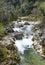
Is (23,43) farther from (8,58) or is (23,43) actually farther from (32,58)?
(8,58)

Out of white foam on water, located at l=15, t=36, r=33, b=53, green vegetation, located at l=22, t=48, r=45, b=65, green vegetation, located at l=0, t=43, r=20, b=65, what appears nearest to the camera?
green vegetation, located at l=0, t=43, r=20, b=65

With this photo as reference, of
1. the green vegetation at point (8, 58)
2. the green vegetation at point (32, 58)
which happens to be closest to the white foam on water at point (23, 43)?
the green vegetation at point (32, 58)

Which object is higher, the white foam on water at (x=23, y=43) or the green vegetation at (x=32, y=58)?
the white foam on water at (x=23, y=43)

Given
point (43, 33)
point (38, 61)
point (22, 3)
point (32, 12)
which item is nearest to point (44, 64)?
point (38, 61)

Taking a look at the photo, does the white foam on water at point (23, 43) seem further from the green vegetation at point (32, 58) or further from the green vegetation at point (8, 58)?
the green vegetation at point (8, 58)

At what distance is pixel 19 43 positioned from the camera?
129 feet

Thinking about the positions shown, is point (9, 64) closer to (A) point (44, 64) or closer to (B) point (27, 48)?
(A) point (44, 64)

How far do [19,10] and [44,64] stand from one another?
167 ft

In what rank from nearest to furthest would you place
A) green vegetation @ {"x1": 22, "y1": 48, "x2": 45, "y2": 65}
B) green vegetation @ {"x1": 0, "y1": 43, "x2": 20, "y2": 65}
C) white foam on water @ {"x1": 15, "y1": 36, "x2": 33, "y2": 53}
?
green vegetation @ {"x1": 0, "y1": 43, "x2": 20, "y2": 65}, green vegetation @ {"x1": 22, "y1": 48, "x2": 45, "y2": 65}, white foam on water @ {"x1": 15, "y1": 36, "x2": 33, "y2": 53}

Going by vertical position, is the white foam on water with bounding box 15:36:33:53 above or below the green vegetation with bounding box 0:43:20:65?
above

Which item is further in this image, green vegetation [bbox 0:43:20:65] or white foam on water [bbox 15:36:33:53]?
white foam on water [bbox 15:36:33:53]

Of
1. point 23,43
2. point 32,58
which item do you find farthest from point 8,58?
point 23,43

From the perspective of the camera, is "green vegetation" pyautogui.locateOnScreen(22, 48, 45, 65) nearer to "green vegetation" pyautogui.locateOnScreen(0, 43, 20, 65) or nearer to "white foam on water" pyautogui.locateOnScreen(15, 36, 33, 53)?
"green vegetation" pyautogui.locateOnScreen(0, 43, 20, 65)

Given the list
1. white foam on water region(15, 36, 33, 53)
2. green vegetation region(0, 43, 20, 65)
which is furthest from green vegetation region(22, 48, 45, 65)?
white foam on water region(15, 36, 33, 53)
